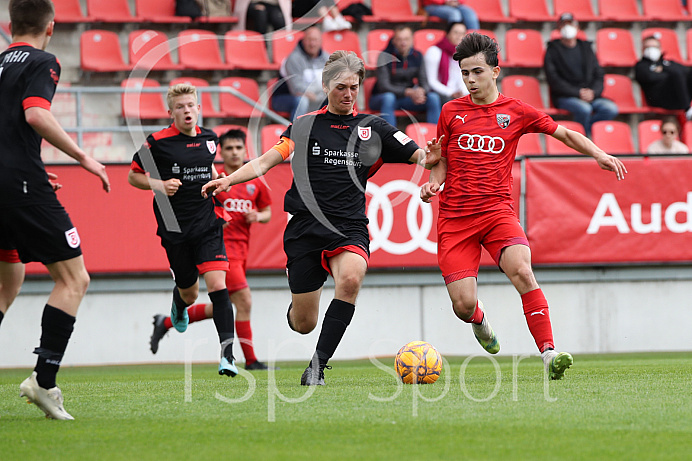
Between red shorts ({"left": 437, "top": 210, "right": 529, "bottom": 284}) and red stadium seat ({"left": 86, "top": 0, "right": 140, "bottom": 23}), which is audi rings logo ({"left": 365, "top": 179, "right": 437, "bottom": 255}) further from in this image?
red stadium seat ({"left": 86, "top": 0, "right": 140, "bottom": 23})

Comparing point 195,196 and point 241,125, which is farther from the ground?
point 241,125

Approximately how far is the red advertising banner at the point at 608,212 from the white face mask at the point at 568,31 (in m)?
3.50

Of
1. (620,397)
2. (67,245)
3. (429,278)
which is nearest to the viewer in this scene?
(67,245)

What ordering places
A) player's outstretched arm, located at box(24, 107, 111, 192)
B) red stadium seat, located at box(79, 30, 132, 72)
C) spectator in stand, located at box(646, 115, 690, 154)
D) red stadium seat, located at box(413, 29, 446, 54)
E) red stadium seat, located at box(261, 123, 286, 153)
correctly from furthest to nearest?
red stadium seat, located at box(413, 29, 446, 54)
red stadium seat, located at box(79, 30, 132, 72)
spectator in stand, located at box(646, 115, 690, 154)
red stadium seat, located at box(261, 123, 286, 153)
player's outstretched arm, located at box(24, 107, 111, 192)

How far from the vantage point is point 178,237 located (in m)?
8.17

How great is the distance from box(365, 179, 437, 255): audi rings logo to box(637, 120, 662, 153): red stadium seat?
477 cm

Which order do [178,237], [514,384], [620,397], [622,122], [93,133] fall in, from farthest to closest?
1. [622,122]
2. [93,133]
3. [178,237]
4. [514,384]
5. [620,397]

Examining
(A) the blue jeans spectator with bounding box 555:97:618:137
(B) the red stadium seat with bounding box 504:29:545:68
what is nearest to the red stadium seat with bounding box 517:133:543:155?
(A) the blue jeans spectator with bounding box 555:97:618:137

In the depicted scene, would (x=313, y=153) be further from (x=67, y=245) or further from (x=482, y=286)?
(x=482, y=286)

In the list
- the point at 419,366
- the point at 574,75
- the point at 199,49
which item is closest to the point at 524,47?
the point at 574,75

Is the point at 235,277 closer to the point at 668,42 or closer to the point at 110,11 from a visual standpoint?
the point at 110,11

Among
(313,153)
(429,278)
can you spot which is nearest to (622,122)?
(429,278)

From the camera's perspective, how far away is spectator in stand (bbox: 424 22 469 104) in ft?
44.2

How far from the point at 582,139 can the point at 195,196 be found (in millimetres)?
3454
